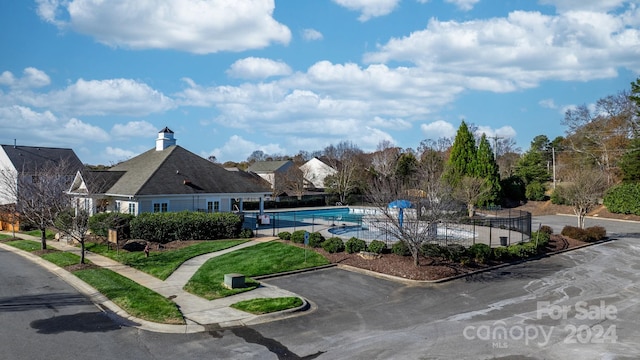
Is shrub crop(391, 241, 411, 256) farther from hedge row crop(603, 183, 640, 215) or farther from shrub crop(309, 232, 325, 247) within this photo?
hedge row crop(603, 183, 640, 215)

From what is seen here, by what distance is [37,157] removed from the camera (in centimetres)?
5638

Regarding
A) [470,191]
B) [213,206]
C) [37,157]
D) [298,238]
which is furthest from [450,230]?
[37,157]

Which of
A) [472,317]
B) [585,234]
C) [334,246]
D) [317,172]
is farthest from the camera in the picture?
[317,172]

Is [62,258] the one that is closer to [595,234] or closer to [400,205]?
[400,205]

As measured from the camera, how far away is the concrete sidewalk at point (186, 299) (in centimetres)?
1437

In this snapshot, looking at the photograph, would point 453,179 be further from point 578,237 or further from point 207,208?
point 207,208

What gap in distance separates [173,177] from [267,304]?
2262 cm

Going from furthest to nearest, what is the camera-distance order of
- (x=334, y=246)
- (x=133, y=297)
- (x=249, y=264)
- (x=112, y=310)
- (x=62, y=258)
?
1. (x=62, y=258)
2. (x=334, y=246)
3. (x=249, y=264)
4. (x=133, y=297)
5. (x=112, y=310)

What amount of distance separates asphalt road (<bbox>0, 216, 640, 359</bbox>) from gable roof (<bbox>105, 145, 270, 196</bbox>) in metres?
13.1

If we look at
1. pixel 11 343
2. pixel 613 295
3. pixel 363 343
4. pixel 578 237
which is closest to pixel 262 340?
pixel 363 343

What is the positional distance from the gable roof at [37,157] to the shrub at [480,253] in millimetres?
45114

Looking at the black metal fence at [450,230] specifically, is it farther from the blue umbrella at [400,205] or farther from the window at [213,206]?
the window at [213,206]

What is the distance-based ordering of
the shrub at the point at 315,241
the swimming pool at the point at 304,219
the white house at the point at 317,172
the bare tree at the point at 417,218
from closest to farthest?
the bare tree at the point at 417,218
the shrub at the point at 315,241
the swimming pool at the point at 304,219
the white house at the point at 317,172

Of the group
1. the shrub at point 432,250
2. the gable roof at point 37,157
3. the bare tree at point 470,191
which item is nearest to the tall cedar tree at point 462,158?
the bare tree at point 470,191
